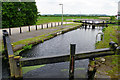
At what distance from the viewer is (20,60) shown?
5.23 meters

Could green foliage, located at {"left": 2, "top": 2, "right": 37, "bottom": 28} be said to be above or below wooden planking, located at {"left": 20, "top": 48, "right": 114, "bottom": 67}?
above

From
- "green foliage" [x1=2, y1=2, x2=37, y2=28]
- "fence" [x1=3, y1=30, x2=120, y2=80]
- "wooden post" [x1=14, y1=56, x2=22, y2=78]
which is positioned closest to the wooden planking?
"fence" [x1=3, y1=30, x2=120, y2=80]

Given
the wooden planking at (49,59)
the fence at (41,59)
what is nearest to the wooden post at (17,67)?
the fence at (41,59)

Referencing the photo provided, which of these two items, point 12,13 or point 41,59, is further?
point 12,13

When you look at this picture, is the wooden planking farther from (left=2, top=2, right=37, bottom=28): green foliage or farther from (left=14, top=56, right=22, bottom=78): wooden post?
(left=2, top=2, right=37, bottom=28): green foliage

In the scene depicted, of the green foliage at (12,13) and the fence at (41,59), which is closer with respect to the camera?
the fence at (41,59)

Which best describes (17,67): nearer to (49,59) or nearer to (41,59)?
(41,59)

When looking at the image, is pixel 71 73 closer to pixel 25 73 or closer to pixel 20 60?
pixel 20 60

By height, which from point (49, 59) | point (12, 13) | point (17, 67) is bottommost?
point (17, 67)

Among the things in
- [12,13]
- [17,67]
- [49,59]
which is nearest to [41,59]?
[49,59]

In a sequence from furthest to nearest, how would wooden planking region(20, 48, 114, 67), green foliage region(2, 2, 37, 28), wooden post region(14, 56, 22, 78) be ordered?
green foliage region(2, 2, 37, 28) → wooden planking region(20, 48, 114, 67) → wooden post region(14, 56, 22, 78)

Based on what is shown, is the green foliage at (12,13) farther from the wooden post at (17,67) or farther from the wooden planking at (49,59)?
the wooden planking at (49,59)

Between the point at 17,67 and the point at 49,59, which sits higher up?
the point at 49,59

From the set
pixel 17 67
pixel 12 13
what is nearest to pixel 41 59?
pixel 17 67
